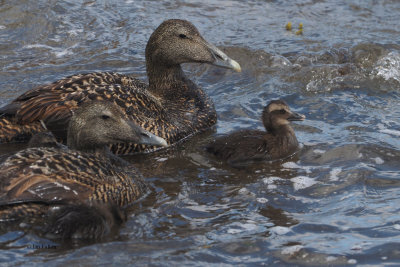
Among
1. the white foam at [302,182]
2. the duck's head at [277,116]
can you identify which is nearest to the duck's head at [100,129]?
the white foam at [302,182]

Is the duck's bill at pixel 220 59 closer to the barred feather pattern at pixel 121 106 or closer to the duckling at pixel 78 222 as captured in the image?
the barred feather pattern at pixel 121 106

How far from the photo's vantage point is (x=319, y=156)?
7.01 m

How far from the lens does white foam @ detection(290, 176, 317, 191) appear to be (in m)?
6.39

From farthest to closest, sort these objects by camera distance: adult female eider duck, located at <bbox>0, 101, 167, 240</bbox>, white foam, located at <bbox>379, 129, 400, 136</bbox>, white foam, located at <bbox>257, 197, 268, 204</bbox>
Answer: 1. white foam, located at <bbox>379, 129, 400, 136</bbox>
2. white foam, located at <bbox>257, 197, 268, 204</bbox>
3. adult female eider duck, located at <bbox>0, 101, 167, 240</bbox>

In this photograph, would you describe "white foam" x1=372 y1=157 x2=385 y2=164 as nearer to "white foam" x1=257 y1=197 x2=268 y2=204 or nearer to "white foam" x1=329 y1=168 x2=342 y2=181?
"white foam" x1=329 y1=168 x2=342 y2=181

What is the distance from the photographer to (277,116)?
23.5 feet

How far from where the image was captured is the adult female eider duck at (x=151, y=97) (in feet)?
22.9

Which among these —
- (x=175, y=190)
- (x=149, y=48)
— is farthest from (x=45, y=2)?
(x=175, y=190)

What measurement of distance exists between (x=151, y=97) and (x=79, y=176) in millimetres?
2143

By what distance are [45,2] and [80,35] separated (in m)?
1.40

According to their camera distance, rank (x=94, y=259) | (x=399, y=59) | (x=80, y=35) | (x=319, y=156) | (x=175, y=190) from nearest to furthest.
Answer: (x=94, y=259), (x=175, y=190), (x=319, y=156), (x=399, y=59), (x=80, y=35)

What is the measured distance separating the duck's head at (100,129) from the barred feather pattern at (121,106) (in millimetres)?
745

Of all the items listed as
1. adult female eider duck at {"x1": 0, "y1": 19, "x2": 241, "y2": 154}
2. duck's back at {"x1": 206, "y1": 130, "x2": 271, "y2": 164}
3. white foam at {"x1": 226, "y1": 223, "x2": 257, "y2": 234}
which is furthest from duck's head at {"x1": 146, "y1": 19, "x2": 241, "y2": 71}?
white foam at {"x1": 226, "y1": 223, "x2": 257, "y2": 234}

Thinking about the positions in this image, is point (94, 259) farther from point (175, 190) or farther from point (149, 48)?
point (149, 48)
